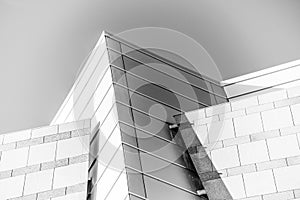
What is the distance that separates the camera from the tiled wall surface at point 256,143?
8383 millimetres

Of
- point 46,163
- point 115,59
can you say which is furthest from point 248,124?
point 46,163

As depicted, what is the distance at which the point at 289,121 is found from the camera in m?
9.32

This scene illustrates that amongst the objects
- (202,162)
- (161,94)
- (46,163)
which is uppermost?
(161,94)

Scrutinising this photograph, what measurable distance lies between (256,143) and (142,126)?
1.76 metres

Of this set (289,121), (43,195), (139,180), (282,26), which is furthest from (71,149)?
(282,26)

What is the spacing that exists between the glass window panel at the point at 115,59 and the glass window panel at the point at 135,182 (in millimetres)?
3224

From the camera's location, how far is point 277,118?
31.1ft

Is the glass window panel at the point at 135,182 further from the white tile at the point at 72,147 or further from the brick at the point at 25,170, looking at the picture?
the brick at the point at 25,170

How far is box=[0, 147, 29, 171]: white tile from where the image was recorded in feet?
31.3

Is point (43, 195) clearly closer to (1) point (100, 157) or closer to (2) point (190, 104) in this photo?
(1) point (100, 157)

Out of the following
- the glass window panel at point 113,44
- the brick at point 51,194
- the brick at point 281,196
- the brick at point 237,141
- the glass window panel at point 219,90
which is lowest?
the brick at point 281,196

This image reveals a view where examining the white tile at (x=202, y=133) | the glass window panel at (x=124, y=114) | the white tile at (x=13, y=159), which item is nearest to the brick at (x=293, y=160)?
the white tile at (x=202, y=133)

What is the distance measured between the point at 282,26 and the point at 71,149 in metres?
5.13

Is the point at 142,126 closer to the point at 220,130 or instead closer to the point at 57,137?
the point at 220,130
